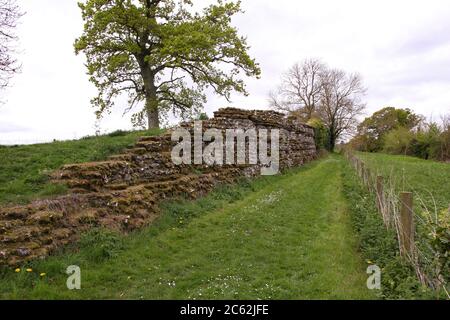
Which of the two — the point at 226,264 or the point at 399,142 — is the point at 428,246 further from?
the point at 399,142

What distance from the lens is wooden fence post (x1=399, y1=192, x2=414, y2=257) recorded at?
5770 mm

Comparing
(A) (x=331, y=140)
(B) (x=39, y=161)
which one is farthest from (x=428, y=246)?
(A) (x=331, y=140)

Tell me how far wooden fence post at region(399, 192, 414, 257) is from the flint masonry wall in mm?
5595

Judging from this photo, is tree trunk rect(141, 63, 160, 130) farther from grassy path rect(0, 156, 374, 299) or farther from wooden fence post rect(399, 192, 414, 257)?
wooden fence post rect(399, 192, 414, 257)

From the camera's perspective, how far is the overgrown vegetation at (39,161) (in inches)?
321

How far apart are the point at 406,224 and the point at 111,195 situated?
6.32m

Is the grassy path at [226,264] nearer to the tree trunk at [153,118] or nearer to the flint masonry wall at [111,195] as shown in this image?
the flint masonry wall at [111,195]

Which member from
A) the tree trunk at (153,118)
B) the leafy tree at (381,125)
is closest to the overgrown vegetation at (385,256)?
the tree trunk at (153,118)

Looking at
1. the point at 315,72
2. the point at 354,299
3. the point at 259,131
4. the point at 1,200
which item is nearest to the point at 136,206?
the point at 1,200

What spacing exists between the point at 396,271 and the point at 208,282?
9.96 ft

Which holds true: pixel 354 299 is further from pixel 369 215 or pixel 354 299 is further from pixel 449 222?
pixel 369 215

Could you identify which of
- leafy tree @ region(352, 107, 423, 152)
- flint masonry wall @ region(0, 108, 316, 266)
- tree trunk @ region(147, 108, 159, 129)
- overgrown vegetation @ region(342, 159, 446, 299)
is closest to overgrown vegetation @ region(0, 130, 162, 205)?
flint masonry wall @ region(0, 108, 316, 266)

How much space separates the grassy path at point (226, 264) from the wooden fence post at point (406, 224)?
82 centimetres

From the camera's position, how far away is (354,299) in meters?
5.08
